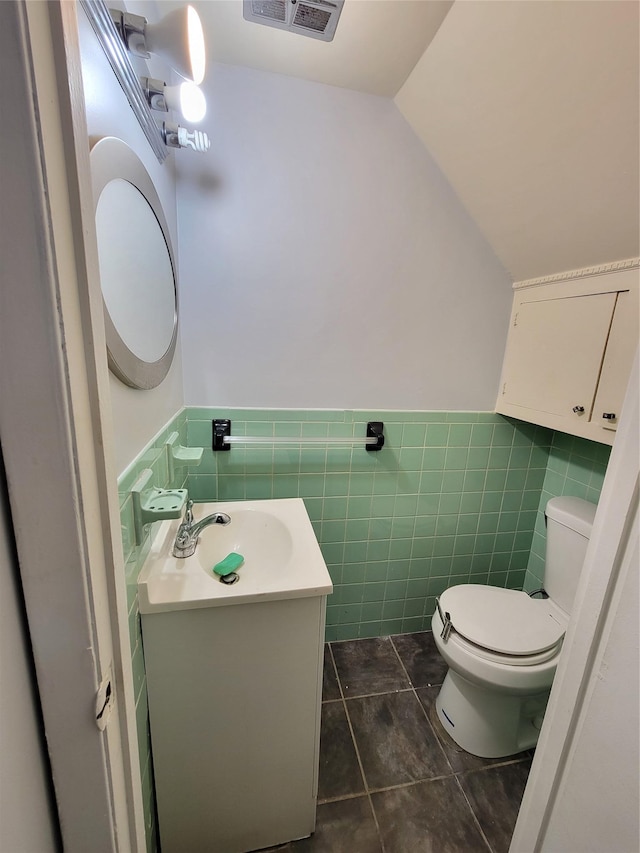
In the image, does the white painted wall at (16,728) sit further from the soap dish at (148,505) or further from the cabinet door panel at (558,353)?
the cabinet door panel at (558,353)

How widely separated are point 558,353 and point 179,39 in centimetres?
142

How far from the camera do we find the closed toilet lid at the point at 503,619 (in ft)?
3.95

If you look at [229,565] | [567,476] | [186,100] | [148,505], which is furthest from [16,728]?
[567,476]

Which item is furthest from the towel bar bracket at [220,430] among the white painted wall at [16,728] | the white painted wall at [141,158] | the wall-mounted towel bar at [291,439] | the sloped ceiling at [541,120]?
the sloped ceiling at [541,120]

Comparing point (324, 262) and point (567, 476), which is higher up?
point (324, 262)

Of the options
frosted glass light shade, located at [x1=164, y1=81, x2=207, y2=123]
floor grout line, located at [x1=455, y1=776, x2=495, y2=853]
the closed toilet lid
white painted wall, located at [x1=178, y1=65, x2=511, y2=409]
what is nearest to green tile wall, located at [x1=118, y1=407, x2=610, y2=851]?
white painted wall, located at [x1=178, y1=65, x2=511, y2=409]

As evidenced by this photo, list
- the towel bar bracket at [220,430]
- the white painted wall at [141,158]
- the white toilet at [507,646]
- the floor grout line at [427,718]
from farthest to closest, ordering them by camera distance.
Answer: the towel bar bracket at [220,430] < the floor grout line at [427,718] < the white toilet at [507,646] < the white painted wall at [141,158]

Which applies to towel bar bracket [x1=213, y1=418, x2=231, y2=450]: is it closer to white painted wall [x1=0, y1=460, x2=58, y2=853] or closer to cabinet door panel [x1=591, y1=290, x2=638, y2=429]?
white painted wall [x1=0, y1=460, x2=58, y2=853]

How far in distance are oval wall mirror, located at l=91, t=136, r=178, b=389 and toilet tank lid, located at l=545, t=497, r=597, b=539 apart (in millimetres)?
1510

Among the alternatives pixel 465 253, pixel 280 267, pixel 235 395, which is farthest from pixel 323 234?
A: pixel 235 395

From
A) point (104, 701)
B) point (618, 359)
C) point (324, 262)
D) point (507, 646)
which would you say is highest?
point (324, 262)

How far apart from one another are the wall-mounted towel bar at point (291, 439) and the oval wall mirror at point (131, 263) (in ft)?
1.34

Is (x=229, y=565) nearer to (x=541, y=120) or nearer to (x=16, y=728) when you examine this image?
(x=16, y=728)

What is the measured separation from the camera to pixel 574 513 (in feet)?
4.39
